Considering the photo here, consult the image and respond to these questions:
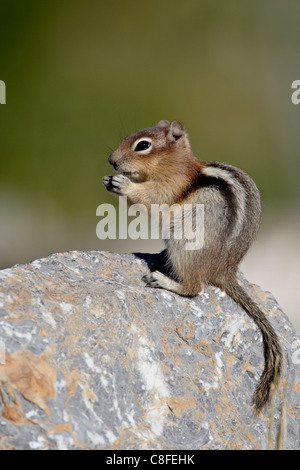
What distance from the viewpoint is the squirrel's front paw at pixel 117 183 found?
15.9 feet

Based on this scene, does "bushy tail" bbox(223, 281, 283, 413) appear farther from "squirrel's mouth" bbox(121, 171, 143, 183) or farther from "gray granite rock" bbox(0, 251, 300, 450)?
"squirrel's mouth" bbox(121, 171, 143, 183)

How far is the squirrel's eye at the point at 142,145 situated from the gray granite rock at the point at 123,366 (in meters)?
1.11

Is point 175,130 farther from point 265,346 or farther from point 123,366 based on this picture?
point 123,366

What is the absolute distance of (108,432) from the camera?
3.03 meters

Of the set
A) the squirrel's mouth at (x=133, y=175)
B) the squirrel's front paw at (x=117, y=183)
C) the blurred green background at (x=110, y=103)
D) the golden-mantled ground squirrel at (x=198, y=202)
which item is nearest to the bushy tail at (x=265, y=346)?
the golden-mantled ground squirrel at (x=198, y=202)

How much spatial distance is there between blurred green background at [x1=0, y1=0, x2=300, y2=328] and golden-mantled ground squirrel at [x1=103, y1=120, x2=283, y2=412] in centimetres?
467

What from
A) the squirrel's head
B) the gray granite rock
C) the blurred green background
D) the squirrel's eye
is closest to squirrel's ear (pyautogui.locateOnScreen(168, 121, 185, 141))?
the squirrel's head

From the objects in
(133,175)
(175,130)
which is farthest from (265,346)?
(175,130)

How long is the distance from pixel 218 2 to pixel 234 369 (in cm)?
871

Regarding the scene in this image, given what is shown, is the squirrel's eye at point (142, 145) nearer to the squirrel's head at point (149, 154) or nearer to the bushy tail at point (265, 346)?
the squirrel's head at point (149, 154)

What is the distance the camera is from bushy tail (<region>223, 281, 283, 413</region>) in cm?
369

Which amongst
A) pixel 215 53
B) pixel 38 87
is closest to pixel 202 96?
pixel 215 53

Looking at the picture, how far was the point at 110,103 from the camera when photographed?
10195mm
